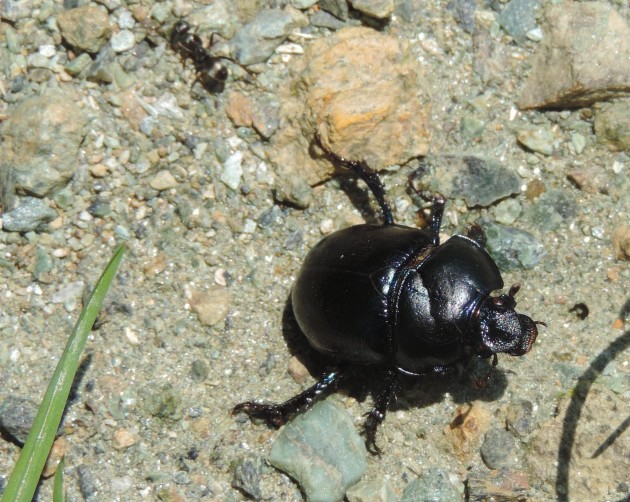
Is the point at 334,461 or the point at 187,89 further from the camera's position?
the point at 187,89

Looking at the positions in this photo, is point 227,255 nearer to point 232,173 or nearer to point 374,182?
point 232,173

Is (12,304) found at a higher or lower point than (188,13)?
lower

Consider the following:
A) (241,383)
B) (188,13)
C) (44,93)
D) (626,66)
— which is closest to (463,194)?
(626,66)

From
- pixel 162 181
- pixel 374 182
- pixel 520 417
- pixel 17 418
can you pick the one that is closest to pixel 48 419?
pixel 17 418

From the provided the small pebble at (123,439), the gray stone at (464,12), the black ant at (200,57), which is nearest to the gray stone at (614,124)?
the gray stone at (464,12)

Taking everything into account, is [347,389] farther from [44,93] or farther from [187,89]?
[44,93]

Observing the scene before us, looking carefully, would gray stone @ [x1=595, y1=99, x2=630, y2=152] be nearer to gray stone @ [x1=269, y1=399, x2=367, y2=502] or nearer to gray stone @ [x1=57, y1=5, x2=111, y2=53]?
gray stone @ [x1=269, y1=399, x2=367, y2=502]
